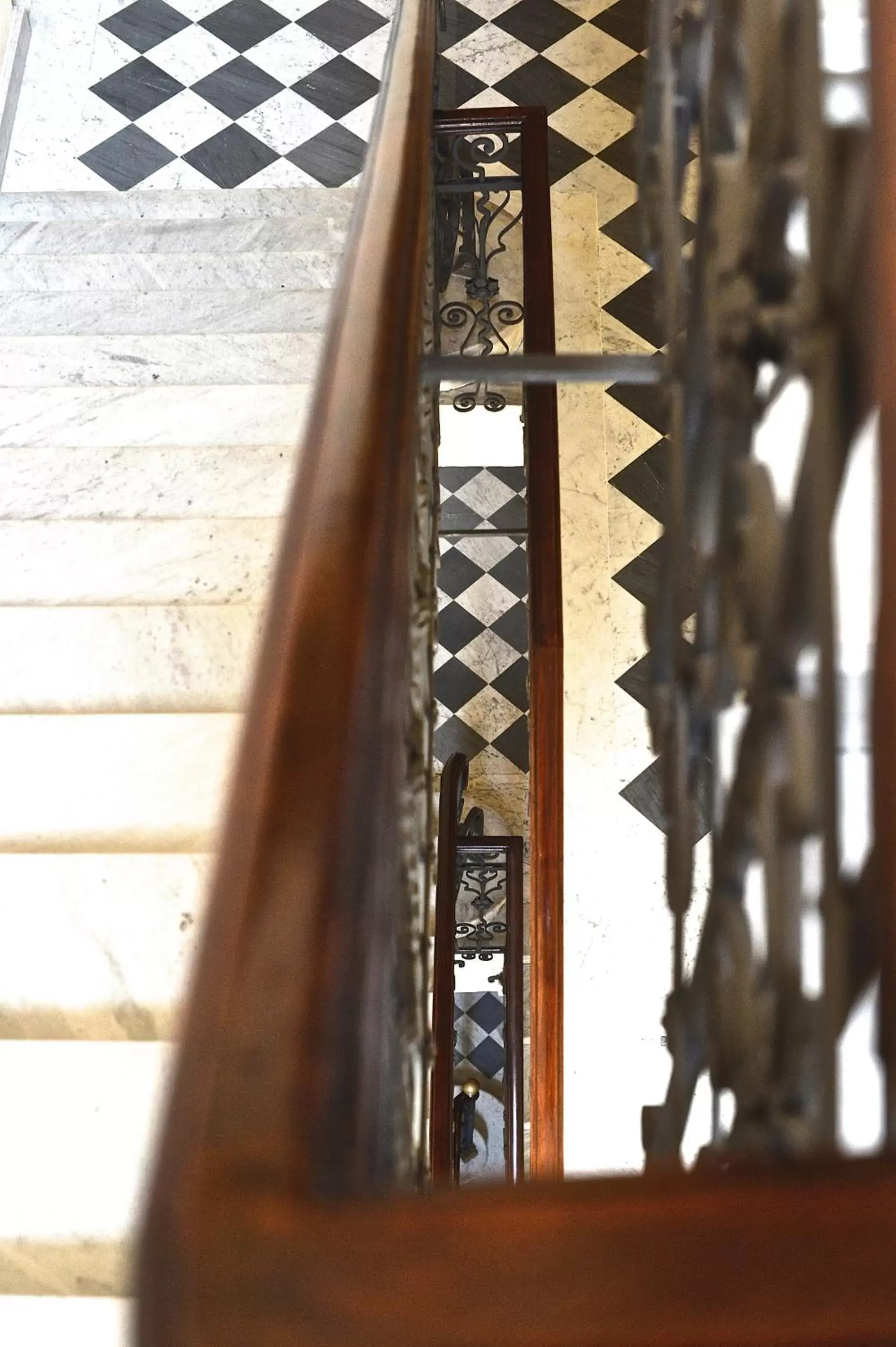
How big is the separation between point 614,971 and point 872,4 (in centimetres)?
327

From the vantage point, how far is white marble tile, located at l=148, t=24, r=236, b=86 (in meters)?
5.19

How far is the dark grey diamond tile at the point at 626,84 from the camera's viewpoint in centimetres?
499

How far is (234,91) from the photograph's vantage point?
5.13 m

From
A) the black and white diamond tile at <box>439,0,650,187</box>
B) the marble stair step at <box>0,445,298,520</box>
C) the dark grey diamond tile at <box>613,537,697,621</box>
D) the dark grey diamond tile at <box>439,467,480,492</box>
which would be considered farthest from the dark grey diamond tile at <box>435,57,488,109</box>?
the marble stair step at <box>0,445,298,520</box>

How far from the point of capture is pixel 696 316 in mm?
1380

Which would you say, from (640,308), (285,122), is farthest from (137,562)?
(285,122)

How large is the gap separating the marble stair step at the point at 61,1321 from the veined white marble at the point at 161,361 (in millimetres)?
2737

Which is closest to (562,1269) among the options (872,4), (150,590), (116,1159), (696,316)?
(872,4)

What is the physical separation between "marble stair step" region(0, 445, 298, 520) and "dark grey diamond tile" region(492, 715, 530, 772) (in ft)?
11.4

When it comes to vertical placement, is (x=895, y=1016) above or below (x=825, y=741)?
below

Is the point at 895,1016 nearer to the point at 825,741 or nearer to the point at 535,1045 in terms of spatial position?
the point at 825,741

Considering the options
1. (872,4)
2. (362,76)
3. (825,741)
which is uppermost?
(362,76)

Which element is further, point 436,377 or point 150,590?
point 150,590

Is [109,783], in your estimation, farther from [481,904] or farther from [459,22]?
[459,22]
